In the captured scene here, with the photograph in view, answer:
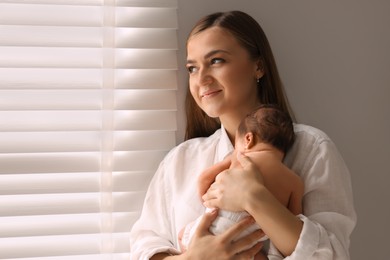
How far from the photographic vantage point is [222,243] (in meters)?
1.39

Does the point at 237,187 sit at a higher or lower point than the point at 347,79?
lower

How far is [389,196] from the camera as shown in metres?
1.81

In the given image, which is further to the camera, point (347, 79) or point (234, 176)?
point (347, 79)

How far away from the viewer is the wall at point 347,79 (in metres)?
1.78

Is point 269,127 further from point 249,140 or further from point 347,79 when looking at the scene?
point 347,79

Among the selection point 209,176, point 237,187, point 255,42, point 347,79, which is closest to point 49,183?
point 209,176

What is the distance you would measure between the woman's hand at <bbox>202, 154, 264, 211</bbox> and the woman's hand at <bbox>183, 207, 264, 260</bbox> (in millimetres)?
35

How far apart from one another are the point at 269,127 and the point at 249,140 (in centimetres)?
6

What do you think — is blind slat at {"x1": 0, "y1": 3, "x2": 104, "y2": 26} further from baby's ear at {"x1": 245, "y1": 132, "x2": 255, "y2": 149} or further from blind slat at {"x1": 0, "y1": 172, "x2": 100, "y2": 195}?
baby's ear at {"x1": 245, "y1": 132, "x2": 255, "y2": 149}

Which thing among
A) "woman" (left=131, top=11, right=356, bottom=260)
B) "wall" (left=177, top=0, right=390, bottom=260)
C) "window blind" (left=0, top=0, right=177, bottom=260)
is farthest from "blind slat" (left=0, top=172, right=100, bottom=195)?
"wall" (left=177, top=0, right=390, bottom=260)

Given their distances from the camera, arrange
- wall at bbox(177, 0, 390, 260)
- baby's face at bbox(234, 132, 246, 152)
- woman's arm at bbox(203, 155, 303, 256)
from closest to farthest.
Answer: woman's arm at bbox(203, 155, 303, 256) < baby's face at bbox(234, 132, 246, 152) < wall at bbox(177, 0, 390, 260)

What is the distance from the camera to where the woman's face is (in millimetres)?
1572

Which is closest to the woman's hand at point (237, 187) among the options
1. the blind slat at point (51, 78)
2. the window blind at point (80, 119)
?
the window blind at point (80, 119)

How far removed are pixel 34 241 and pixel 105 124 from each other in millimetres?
358
